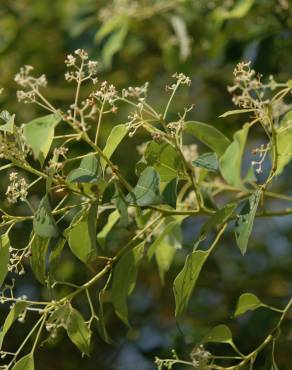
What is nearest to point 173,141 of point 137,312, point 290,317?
point 290,317

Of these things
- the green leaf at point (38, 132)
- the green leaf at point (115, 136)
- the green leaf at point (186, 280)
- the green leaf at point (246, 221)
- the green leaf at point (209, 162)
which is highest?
the green leaf at point (38, 132)

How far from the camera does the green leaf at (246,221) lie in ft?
3.97

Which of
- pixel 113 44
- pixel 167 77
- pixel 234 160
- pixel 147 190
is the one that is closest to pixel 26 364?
pixel 147 190

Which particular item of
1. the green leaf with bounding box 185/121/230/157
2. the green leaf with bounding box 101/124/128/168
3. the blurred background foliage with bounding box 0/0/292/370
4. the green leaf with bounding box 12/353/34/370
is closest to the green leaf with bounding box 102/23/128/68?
the blurred background foliage with bounding box 0/0/292/370

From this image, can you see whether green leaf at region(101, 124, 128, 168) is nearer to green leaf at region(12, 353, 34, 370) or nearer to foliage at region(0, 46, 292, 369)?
foliage at region(0, 46, 292, 369)

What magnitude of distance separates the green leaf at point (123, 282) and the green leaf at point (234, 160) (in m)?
0.19

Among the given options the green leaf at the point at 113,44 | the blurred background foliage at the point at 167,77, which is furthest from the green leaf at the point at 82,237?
the green leaf at the point at 113,44

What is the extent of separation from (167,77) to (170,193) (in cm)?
159

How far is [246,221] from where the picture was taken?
1236 millimetres

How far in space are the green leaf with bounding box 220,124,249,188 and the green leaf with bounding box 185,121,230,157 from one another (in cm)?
12

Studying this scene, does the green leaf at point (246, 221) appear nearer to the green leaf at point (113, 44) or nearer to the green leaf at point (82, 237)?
the green leaf at point (82, 237)

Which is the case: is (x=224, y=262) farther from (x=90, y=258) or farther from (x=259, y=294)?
(x=90, y=258)

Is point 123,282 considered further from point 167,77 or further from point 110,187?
point 167,77

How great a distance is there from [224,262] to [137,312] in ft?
1.07
